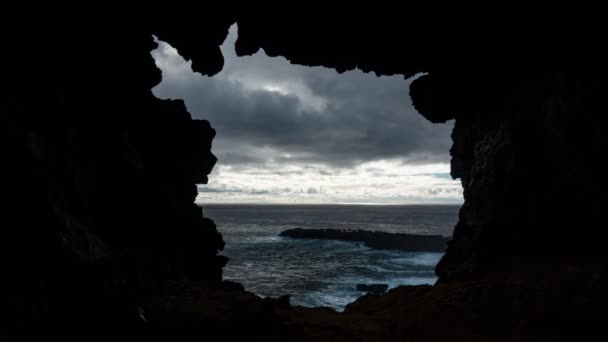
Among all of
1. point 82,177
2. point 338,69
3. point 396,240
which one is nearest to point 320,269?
point 396,240

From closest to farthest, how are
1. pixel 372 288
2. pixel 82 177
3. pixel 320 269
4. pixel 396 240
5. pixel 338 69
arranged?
pixel 82 177, pixel 338 69, pixel 372 288, pixel 320 269, pixel 396 240

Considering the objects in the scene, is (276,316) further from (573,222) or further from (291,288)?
(291,288)

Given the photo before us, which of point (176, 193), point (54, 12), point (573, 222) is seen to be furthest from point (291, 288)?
point (54, 12)

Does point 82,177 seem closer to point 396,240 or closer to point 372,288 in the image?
point 372,288

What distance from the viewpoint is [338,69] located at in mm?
20781

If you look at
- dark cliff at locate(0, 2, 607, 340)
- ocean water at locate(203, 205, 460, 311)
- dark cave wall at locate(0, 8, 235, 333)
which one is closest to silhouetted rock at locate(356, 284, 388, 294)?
ocean water at locate(203, 205, 460, 311)

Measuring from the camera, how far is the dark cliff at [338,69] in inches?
408

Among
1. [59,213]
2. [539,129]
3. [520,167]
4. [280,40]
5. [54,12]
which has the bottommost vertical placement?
[59,213]

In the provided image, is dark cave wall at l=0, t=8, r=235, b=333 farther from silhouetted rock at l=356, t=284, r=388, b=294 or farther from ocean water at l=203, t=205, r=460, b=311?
silhouetted rock at l=356, t=284, r=388, b=294

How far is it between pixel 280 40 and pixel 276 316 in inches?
589

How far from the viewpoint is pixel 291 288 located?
43000mm

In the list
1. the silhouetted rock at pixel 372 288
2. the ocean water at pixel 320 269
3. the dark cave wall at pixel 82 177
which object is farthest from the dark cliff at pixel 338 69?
the ocean water at pixel 320 269

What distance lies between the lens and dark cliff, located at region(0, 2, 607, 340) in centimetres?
1037

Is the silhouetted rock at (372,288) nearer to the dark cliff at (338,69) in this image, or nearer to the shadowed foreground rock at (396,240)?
the dark cliff at (338,69)
